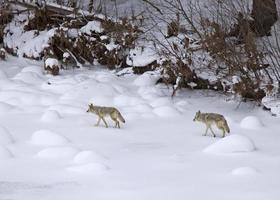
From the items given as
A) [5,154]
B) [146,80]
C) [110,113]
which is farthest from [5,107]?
[146,80]

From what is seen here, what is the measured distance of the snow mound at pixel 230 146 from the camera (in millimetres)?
6809

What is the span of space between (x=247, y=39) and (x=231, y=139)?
3401 mm

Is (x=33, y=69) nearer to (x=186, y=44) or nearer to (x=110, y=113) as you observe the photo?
(x=186, y=44)

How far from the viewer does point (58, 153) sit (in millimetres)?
6473

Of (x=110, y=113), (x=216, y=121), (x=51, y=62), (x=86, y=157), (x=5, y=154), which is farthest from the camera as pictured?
(x=51, y=62)

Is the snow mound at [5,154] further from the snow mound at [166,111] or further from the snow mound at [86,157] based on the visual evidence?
the snow mound at [166,111]

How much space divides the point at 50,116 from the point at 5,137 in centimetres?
139

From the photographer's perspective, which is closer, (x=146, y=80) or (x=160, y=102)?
(x=160, y=102)

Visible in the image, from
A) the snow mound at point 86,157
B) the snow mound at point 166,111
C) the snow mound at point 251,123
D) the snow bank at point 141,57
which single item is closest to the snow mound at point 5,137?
the snow mound at point 86,157

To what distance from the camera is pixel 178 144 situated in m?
7.35

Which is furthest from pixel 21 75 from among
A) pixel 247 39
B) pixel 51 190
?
pixel 51 190

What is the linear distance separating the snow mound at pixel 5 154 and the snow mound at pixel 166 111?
320 cm

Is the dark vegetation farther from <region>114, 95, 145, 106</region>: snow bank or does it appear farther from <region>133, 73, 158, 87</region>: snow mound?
<region>114, 95, 145, 106</region>: snow bank

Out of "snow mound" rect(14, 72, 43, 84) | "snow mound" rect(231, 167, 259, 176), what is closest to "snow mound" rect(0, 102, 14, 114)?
"snow mound" rect(14, 72, 43, 84)
